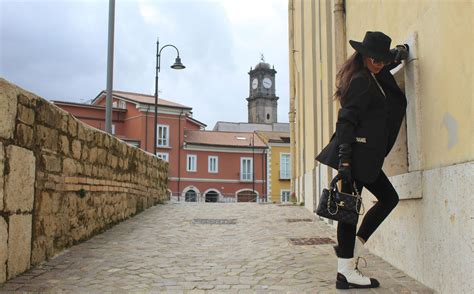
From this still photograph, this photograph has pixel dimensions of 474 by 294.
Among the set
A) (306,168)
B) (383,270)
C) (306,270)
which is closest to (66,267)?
(306,270)

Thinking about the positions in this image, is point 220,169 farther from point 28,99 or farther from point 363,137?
point 363,137

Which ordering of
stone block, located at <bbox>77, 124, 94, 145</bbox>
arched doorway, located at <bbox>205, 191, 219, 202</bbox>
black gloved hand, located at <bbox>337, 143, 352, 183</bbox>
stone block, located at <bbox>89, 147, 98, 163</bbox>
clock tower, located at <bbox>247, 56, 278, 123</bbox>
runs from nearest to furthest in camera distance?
black gloved hand, located at <bbox>337, 143, 352, 183</bbox>, stone block, located at <bbox>77, 124, 94, 145</bbox>, stone block, located at <bbox>89, 147, 98, 163</bbox>, arched doorway, located at <bbox>205, 191, 219, 202</bbox>, clock tower, located at <bbox>247, 56, 278, 123</bbox>

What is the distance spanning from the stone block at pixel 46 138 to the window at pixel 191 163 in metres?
42.8

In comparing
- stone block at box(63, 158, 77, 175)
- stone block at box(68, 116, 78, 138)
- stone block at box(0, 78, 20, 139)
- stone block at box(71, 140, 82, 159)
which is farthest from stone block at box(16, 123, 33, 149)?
stone block at box(71, 140, 82, 159)

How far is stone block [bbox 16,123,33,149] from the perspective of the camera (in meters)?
4.25

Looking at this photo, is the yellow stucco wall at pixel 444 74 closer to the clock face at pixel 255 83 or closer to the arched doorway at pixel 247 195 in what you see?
the arched doorway at pixel 247 195

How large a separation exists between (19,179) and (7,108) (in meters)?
0.62

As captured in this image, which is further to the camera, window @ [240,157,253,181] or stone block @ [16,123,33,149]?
window @ [240,157,253,181]

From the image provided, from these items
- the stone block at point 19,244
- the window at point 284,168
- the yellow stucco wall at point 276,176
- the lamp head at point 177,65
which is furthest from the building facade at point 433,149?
the window at point 284,168

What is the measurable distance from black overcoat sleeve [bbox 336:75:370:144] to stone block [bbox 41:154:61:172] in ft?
9.36

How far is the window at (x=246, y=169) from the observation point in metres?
50.0

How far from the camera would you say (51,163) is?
5.05 metres

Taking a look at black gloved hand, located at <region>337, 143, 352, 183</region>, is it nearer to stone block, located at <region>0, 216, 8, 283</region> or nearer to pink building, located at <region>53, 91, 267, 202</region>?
stone block, located at <region>0, 216, 8, 283</region>

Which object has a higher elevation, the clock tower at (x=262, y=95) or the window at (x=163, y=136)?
the clock tower at (x=262, y=95)
